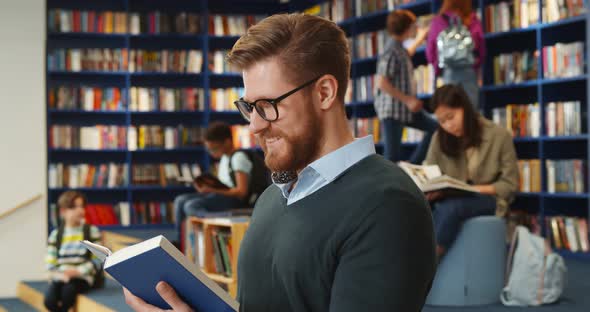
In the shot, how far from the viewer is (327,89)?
4.05 ft

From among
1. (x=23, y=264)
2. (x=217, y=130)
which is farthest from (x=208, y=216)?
(x=23, y=264)

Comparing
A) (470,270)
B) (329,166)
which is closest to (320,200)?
(329,166)

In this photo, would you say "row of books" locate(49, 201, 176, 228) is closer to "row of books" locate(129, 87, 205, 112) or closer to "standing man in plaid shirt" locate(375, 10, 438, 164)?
"row of books" locate(129, 87, 205, 112)

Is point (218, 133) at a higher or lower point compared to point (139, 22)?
lower

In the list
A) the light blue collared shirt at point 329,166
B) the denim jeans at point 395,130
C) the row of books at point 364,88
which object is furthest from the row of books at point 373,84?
the light blue collared shirt at point 329,166

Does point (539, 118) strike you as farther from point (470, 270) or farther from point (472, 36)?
point (470, 270)

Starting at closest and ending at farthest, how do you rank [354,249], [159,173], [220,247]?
[354,249] → [220,247] → [159,173]

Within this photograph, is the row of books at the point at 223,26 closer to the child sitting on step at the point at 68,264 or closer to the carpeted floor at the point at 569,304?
the child sitting on step at the point at 68,264

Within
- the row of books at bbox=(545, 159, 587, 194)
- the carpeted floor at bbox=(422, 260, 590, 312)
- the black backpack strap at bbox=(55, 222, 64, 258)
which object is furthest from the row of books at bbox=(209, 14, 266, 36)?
the carpeted floor at bbox=(422, 260, 590, 312)

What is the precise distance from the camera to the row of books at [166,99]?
9.05 m

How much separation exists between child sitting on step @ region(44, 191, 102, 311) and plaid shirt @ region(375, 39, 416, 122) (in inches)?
85.2

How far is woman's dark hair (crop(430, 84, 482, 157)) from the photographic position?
4.16 meters

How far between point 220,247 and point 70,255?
99 cm

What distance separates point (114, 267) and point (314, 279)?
0.31 metres
